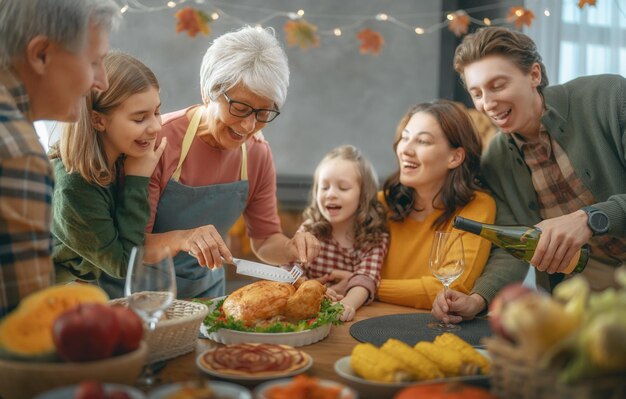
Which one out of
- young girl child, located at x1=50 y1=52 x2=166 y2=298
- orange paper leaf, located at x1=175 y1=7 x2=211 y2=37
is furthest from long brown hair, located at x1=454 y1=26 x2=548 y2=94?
orange paper leaf, located at x1=175 y1=7 x2=211 y2=37

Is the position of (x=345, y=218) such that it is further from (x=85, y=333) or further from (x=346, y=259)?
(x=85, y=333)

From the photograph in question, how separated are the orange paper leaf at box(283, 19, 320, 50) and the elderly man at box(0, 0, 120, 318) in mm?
3392

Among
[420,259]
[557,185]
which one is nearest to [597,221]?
[557,185]

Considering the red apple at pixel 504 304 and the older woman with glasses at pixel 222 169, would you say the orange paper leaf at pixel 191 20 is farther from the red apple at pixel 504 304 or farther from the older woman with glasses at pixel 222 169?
A: the red apple at pixel 504 304

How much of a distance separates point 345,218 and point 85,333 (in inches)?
66.9

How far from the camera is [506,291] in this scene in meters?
1.05

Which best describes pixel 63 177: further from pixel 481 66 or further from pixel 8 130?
pixel 481 66

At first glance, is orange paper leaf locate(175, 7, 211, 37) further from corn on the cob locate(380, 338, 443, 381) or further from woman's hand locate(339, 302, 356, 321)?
corn on the cob locate(380, 338, 443, 381)

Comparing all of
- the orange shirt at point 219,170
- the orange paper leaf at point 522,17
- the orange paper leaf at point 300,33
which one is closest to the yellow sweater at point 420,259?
the orange shirt at point 219,170

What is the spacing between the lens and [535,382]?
3.24 ft

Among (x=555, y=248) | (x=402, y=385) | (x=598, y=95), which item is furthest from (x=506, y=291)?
(x=598, y=95)

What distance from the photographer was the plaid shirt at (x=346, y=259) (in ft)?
8.23

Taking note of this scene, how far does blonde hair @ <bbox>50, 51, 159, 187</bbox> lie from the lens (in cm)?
197

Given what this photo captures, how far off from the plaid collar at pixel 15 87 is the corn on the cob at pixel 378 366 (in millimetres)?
860
